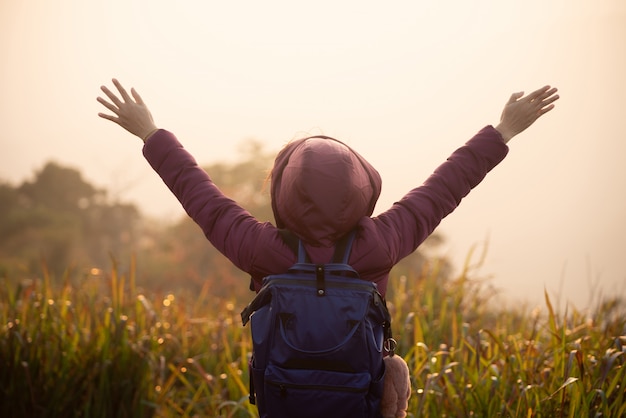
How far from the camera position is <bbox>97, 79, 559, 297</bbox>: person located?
1698mm

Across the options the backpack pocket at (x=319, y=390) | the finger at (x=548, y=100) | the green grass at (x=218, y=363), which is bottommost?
the backpack pocket at (x=319, y=390)

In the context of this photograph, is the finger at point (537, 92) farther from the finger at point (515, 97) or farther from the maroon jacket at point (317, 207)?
the maroon jacket at point (317, 207)

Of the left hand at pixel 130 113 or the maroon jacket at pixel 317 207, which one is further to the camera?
the left hand at pixel 130 113

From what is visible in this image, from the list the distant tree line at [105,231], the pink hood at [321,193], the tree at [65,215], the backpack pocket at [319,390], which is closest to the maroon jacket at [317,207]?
the pink hood at [321,193]

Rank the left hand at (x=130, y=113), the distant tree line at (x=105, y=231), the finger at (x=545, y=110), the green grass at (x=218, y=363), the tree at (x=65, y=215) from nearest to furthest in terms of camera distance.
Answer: the left hand at (x=130, y=113) → the finger at (x=545, y=110) → the green grass at (x=218, y=363) → the distant tree line at (x=105, y=231) → the tree at (x=65, y=215)

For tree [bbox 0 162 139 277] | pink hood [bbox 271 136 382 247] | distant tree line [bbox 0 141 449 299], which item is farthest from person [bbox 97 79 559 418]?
tree [bbox 0 162 139 277]

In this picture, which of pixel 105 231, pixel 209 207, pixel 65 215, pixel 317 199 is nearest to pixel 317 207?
pixel 317 199

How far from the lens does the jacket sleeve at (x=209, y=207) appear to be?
1721 millimetres

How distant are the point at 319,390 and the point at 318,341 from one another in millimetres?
152

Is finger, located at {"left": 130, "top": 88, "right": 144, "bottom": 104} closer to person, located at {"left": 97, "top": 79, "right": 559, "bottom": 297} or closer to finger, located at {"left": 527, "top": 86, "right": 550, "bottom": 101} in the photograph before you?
person, located at {"left": 97, "top": 79, "right": 559, "bottom": 297}

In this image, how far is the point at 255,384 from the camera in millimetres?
1734

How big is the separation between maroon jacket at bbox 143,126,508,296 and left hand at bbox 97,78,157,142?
82mm

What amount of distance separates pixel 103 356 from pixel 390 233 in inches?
91.1

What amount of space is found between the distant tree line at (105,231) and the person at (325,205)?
17.4 m
